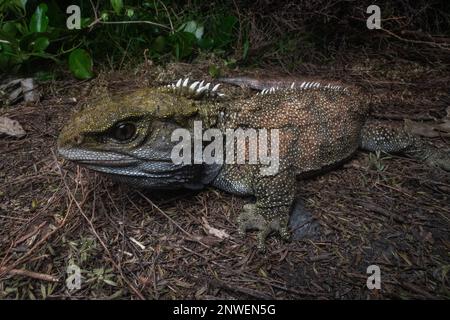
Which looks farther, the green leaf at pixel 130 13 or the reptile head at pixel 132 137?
the green leaf at pixel 130 13

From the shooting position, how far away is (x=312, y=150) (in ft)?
13.9

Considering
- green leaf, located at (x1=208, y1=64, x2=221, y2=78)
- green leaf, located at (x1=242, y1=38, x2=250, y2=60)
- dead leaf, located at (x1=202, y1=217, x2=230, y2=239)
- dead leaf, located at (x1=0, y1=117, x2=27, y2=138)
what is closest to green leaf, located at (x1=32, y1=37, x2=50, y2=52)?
dead leaf, located at (x1=0, y1=117, x2=27, y2=138)

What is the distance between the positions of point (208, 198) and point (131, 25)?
11.8 feet

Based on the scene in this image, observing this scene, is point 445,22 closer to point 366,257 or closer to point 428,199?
point 428,199

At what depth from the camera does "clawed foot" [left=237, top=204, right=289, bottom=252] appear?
3.71m

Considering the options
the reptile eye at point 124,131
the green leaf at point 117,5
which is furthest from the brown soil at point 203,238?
the green leaf at point 117,5

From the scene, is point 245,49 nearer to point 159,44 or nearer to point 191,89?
point 159,44

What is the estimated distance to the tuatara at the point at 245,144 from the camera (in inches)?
139

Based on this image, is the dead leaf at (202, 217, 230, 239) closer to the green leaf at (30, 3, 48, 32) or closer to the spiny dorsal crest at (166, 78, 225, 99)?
the spiny dorsal crest at (166, 78, 225, 99)

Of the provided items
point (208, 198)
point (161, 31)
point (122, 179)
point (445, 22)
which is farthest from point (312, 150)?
point (445, 22)

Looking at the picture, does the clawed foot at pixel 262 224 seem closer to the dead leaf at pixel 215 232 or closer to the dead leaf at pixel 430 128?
the dead leaf at pixel 215 232

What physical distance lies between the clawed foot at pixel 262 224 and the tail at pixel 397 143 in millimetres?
1667

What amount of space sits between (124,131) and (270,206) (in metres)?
1.63

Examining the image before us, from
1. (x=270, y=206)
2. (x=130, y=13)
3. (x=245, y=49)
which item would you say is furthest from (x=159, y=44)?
(x=270, y=206)
